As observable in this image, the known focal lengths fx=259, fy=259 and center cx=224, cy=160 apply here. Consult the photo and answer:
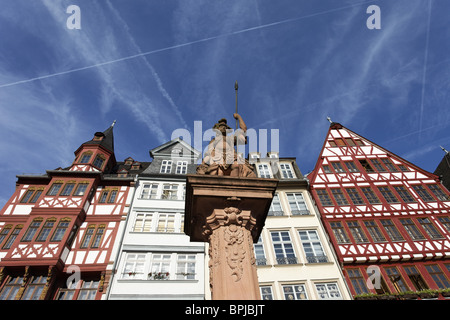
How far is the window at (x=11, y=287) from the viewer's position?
503 inches

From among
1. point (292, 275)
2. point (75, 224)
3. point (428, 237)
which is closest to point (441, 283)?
point (428, 237)

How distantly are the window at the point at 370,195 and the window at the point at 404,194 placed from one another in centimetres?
182

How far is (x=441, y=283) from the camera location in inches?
537

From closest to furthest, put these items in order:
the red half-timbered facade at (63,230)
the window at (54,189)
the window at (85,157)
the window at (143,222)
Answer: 1. the red half-timbered facade at (63,230)
2. the window at (143,222)
3. the window at (54,189)
4. the window at (85,157)

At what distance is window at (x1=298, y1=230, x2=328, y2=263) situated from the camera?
1496 cm

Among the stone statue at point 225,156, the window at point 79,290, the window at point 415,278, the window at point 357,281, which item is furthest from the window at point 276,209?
the stone statue at point 225,156

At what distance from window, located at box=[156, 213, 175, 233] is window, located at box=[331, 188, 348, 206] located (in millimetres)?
11107

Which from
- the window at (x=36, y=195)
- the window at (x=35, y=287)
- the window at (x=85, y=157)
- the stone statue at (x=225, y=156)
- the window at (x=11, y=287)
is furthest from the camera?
the window at (x=85, y=157)

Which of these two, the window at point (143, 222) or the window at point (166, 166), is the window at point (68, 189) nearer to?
the window at point (143, 222)

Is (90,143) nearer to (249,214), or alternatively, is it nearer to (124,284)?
(124,284)

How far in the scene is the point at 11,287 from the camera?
1308 cm

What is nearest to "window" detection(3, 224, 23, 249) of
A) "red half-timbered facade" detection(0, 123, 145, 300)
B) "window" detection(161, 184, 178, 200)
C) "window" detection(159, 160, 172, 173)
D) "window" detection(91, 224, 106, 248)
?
"red half-timbered facade" detection(0, 123, 145, 300)

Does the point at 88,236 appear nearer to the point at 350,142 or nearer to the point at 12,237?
the point at 12,237
